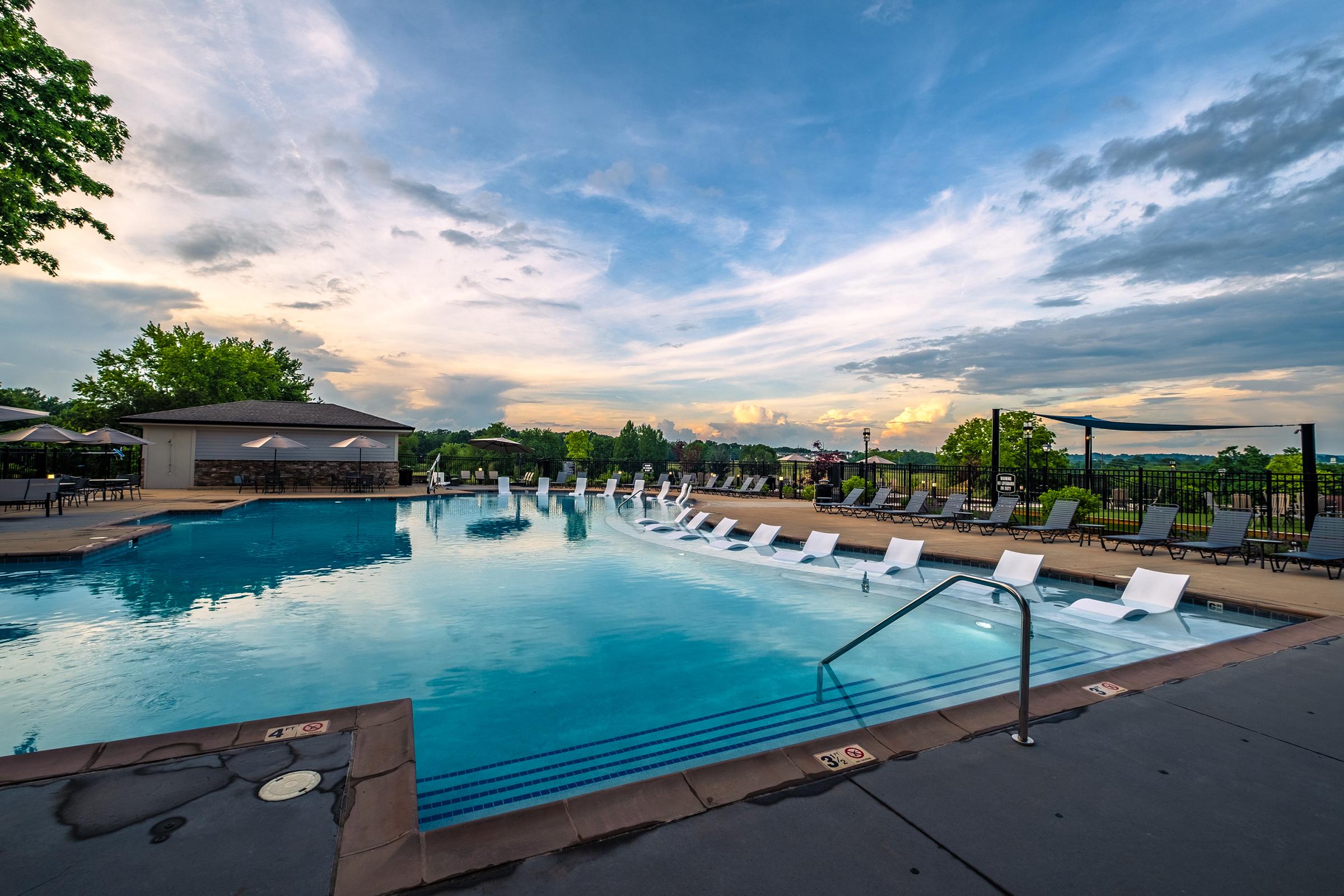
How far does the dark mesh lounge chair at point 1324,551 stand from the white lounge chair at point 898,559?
498 cm

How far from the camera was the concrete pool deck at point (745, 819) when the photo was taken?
187 cm

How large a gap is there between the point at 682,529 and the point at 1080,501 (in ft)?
27.9

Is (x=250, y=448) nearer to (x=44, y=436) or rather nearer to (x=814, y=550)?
(x=44, y=436)

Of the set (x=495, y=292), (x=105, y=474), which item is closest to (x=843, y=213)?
(x=495, y=292)

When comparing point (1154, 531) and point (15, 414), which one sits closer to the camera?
point (1154, 531)

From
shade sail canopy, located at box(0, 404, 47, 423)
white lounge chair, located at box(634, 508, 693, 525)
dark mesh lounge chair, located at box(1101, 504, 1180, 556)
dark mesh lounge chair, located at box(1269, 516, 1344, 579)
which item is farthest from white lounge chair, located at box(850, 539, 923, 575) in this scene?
shade sail canopy, located at box(0, 404, 47, 423)

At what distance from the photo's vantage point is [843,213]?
49.1 ft

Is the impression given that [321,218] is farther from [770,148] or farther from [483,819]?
[483,819]

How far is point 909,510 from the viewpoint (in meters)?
14.4

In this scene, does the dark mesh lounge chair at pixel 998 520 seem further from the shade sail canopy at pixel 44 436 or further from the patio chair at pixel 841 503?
the shade sail canopy at pixel 44 436

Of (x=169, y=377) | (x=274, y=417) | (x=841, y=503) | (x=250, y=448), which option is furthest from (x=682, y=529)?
(x=169, y=377)

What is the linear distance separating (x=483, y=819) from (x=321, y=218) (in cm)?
1525

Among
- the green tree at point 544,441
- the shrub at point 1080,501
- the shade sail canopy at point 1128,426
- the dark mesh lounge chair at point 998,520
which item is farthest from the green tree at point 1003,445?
the green tree at point 544,441

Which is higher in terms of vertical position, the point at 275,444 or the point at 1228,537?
the point at 275,444
